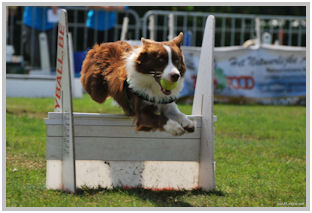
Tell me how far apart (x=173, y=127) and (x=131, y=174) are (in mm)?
667

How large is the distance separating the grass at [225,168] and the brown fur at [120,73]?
60 centimetres

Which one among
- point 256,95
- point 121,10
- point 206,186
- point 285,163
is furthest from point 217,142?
point 121,10

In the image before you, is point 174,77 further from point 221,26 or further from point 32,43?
point 221,26

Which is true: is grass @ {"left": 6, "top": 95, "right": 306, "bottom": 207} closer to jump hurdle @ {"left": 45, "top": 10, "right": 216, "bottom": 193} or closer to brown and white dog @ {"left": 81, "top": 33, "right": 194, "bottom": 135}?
jump hurdle @ {"left": 45, "top": 10, "right": 216, "bottom": 193}

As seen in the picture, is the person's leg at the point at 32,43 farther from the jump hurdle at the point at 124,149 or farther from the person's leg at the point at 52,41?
the jump hurdle at the point at 124,149

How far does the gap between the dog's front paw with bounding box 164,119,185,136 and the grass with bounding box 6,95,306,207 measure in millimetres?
512

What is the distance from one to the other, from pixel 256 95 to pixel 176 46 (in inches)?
310

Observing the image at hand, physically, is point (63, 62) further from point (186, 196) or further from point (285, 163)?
point (285, 163)

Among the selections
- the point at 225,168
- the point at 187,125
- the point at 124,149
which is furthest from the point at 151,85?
the point at 225,168

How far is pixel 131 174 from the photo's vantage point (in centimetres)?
393

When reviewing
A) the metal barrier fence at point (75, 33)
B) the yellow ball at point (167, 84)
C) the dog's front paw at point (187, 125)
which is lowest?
the dog's front paw at point (187, 125)

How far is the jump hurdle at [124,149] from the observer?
369 centimetres

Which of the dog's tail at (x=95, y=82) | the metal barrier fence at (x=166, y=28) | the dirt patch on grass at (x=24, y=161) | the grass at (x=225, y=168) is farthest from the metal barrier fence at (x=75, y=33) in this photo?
the dog's tail at (x=95, y=82)

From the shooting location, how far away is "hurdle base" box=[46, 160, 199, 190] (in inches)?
151
